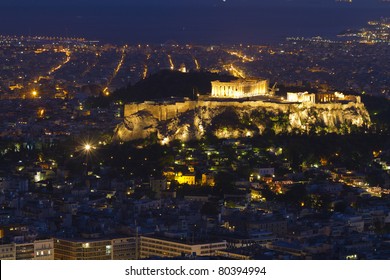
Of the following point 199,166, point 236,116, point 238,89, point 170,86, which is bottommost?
point 199,166

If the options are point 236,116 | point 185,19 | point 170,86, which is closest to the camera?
point 236,116

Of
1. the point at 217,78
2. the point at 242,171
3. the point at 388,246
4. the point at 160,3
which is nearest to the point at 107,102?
the point at 217,78

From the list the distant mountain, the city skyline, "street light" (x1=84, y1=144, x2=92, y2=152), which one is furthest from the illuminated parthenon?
the city skyline

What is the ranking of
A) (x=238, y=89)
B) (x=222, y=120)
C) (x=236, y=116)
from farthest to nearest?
(x=238, y=89) < (x=236, y=116) < (x=222, y=120)

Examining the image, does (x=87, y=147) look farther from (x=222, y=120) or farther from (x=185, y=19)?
(x=185, y=19)

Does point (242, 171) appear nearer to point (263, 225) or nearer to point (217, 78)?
point (263, 225)

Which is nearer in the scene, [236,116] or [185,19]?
[236,116]

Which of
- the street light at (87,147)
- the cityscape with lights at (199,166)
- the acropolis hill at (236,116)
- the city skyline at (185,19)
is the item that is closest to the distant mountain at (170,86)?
the cityscape with lights at (199,166)

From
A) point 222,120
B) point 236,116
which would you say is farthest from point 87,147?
point 236,116
